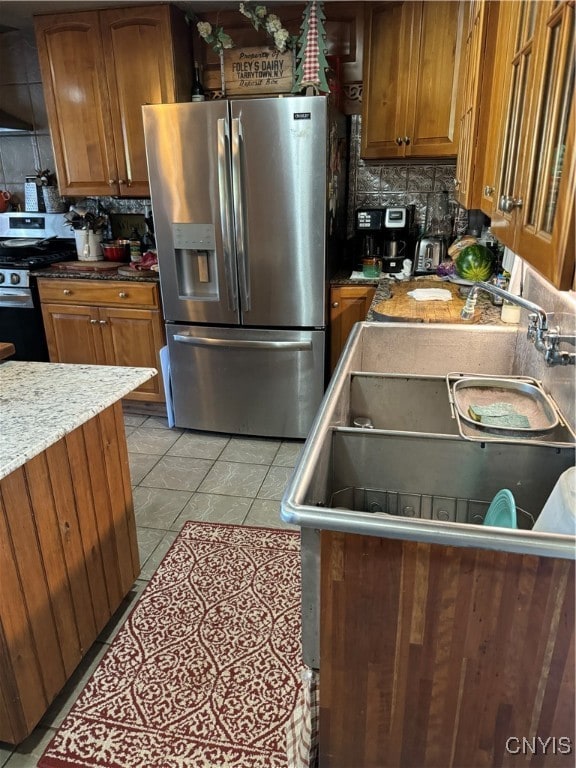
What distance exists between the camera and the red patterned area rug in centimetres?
146

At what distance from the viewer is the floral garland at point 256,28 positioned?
273cm

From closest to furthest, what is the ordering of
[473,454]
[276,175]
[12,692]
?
[473,454]
[12,692]
[276,175]

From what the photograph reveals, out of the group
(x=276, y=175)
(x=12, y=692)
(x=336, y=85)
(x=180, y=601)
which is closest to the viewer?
(x=12, y=692)

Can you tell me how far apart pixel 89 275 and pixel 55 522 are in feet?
6.87

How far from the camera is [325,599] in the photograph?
925 millimetres

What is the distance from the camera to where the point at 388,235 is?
323 cm

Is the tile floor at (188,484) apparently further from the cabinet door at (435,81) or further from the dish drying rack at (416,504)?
the cabinet door at (435,81)

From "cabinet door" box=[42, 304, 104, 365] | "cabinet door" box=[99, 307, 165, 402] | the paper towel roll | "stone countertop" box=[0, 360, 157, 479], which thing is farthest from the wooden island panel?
"cabinet door" box=[42, 304, 104, 365]

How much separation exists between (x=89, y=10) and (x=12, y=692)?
127 inches

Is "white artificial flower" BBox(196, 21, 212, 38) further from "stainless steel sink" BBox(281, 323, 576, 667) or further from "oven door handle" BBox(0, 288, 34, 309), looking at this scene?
"stainless steel sink" BBox(281, 323, 576, 667)

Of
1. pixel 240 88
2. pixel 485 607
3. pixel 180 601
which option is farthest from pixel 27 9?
pixel 485 607

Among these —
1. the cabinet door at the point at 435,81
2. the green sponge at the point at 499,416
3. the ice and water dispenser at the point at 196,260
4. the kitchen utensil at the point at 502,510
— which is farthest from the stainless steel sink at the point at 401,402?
the cabinet door at the point at 435,81

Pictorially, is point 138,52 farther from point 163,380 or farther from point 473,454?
point 473,454

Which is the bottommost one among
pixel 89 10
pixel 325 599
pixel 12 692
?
pixel 12 692
